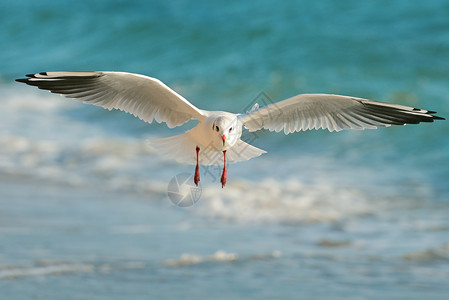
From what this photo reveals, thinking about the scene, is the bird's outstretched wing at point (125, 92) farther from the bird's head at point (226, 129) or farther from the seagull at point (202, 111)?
the bird's head at point (226, 129)

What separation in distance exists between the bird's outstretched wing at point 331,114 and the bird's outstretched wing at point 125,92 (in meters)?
0.43

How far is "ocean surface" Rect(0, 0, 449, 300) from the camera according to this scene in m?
5.66

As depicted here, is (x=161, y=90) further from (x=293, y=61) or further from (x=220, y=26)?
(x=220, y=26)

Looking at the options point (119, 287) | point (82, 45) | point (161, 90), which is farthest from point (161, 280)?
point (82, 45)

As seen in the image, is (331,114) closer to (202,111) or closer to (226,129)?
(202,111)

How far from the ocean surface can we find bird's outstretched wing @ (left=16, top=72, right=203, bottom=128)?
133 centimetres

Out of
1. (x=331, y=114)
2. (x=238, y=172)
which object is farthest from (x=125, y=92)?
(x=238, y=172)

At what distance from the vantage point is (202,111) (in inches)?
180

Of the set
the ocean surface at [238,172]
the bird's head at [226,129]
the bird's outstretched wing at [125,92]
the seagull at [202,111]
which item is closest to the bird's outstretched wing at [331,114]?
the seagull at [202,111]

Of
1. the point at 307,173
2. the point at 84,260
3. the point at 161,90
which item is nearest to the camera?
the point at 161,90

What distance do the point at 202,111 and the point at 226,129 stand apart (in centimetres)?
45

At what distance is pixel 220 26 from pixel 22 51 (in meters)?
3.96

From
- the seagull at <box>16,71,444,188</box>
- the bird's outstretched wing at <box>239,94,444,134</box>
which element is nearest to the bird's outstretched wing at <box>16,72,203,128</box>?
the seagull at <box>16,71,444,188</box>

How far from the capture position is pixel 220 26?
12.3 meters
